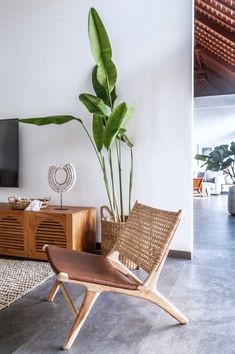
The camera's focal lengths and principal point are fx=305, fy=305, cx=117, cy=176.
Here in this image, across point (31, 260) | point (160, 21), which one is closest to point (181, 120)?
point (160, 21)

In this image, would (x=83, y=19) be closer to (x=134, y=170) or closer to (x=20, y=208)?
(x=134, y=170)

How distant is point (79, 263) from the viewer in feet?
6.26

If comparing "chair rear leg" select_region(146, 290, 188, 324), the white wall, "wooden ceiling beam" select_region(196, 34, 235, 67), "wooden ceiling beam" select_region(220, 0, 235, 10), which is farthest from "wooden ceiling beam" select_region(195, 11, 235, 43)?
"chair rear leg" select_region(146, 290, 188, 324)

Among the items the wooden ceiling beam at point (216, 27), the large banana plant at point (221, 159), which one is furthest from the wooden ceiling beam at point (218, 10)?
the large banana plant at point (221, 159)

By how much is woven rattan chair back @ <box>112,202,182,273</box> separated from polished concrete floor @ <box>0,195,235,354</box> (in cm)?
35

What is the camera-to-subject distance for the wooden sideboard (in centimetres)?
303

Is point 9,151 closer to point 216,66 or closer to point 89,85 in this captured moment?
point 89,85

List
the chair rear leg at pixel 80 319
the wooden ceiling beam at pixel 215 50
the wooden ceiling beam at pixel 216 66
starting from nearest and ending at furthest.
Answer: the chair rear leg at pixel 80 319 → the wooden ceiling beam at pixel 215 50 → the wooden ceiling beam at pixel 216 66

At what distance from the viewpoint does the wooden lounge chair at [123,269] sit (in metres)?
1.66

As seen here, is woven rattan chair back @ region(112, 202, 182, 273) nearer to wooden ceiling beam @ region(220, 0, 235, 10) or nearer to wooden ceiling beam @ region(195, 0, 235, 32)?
wooden ceiling beam @ region(220, 0, 235, 10)

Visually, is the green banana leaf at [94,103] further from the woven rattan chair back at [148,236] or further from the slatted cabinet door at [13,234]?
the slatted cabinet door at [13,234]

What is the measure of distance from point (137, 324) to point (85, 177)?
1950mm

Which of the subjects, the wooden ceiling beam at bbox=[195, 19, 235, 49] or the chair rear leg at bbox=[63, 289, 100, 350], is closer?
the chair rear leg at bbox=[63, 289, 100, 350]

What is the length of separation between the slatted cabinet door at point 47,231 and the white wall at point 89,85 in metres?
0.59
